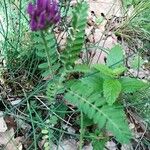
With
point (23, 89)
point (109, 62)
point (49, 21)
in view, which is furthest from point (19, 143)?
point (49, 21)

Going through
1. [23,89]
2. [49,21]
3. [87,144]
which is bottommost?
[87,144]

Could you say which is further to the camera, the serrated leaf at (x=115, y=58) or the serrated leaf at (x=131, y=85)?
the serrated leaf at (x=115, y=58)

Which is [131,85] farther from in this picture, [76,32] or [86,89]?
[76,32]

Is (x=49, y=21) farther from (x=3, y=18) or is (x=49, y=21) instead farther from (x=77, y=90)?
(x=3, y=18)

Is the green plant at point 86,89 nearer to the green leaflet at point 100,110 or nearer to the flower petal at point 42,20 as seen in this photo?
the green leaflet at point 100,110

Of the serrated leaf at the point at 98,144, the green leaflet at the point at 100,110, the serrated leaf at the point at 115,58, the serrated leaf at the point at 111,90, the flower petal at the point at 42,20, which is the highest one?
the flower petal at the point at 42,20

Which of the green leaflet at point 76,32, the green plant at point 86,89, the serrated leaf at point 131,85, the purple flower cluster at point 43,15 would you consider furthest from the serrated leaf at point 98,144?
the purple flower cluster at point 43,15

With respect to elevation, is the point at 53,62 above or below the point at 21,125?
above
